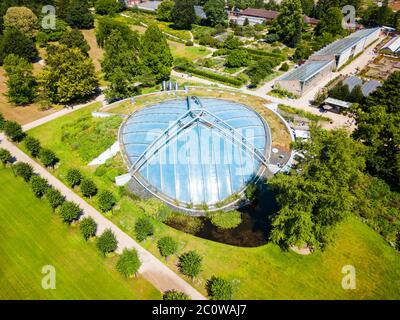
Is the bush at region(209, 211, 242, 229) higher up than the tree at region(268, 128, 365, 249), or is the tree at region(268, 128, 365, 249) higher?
the tree at region(268, 128, 365, 249)

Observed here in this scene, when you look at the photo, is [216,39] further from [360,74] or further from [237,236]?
[237,236]

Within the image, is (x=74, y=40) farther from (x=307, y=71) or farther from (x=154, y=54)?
(x=307, y=71)

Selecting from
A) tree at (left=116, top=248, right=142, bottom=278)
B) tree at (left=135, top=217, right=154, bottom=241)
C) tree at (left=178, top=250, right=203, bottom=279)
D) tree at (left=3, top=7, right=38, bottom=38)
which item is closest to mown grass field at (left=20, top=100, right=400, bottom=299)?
tree at (left=135, top=217, right=154, bottom=241)

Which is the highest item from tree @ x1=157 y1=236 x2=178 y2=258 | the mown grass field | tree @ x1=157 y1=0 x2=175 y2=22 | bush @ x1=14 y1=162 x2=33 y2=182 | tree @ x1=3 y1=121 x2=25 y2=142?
tree @ x1=157 y1=0 x2=175 y2=22

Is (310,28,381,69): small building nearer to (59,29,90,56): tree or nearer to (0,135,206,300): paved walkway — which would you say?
(59,29,90,56): tree

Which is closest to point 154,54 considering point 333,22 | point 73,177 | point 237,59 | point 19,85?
point 237,59

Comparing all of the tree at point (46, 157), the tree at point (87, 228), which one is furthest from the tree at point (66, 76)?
the tree at point (87, 228)
